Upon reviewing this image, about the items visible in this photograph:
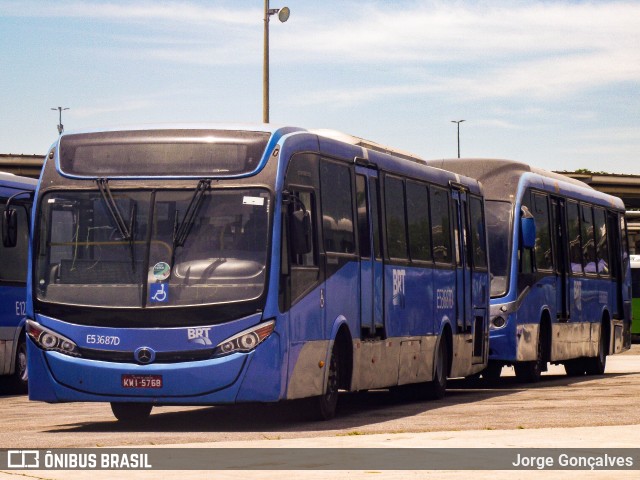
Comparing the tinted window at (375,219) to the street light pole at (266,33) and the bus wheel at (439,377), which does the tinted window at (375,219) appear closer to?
the bus wheel at (439,377)

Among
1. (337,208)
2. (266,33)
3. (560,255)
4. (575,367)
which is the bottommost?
(575,367)

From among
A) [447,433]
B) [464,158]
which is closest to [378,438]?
[447,433]

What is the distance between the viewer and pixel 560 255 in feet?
92.2

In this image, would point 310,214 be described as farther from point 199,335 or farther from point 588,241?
point 588,241

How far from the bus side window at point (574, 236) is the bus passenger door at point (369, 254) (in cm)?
1031

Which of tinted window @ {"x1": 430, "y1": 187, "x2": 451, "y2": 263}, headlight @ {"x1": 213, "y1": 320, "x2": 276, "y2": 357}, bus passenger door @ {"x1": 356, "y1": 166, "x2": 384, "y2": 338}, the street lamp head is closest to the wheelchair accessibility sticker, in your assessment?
headlight @ {"x1": 213, "y1": 320, "x2": 276, "y2": 357}

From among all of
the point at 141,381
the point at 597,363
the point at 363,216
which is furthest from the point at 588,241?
the point at 141,381

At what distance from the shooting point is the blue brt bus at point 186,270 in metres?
15.4

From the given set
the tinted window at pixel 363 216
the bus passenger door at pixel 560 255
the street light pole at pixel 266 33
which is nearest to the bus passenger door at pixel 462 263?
the tinted window at pixel 363 216

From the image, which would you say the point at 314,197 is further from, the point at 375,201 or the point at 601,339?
the point at 601,339

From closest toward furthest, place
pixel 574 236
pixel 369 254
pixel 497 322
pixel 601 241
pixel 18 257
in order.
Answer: pixel 369 254
pixel 18 257
pixel 497 322
pixel 574 236
pixel 601 241

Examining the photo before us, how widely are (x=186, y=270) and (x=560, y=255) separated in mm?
13763

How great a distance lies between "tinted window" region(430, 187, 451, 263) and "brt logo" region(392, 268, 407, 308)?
177cm

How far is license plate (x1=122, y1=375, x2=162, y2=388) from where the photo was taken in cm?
1541
